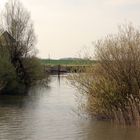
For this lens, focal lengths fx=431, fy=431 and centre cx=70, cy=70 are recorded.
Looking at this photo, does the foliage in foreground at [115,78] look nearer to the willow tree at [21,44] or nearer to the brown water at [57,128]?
the brown water at [57,128]

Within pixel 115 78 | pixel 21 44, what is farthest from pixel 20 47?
pixel 115 78

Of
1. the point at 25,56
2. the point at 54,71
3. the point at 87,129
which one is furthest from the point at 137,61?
the point at 54,71

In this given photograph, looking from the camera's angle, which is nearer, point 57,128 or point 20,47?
point 57,128

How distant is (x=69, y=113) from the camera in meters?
22.6

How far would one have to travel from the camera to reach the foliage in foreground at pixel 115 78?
1800cm

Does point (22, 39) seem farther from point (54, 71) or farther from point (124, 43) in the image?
point (54, 71)

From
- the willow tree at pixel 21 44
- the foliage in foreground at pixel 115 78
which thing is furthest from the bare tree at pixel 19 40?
the foliage in foreground at pixel 115 78

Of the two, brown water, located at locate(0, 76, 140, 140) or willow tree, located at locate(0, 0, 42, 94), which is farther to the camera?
willow tree, located at locate(0, 0, 42, 94)

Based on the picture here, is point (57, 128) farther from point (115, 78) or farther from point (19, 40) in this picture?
point (19, 40)

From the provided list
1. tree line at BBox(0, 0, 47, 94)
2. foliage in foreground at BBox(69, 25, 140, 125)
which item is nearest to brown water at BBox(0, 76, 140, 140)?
foliage in foreground at BBox(69, 25, 140, 125)

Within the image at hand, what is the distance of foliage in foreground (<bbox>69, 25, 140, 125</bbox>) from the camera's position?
18.0 m

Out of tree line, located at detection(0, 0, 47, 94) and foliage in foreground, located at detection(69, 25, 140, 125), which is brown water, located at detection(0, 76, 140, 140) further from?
tree line, located at detection(0, 0, 47, 94)

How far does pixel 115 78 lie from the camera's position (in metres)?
18.5

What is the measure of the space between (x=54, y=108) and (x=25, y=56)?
18.3m
